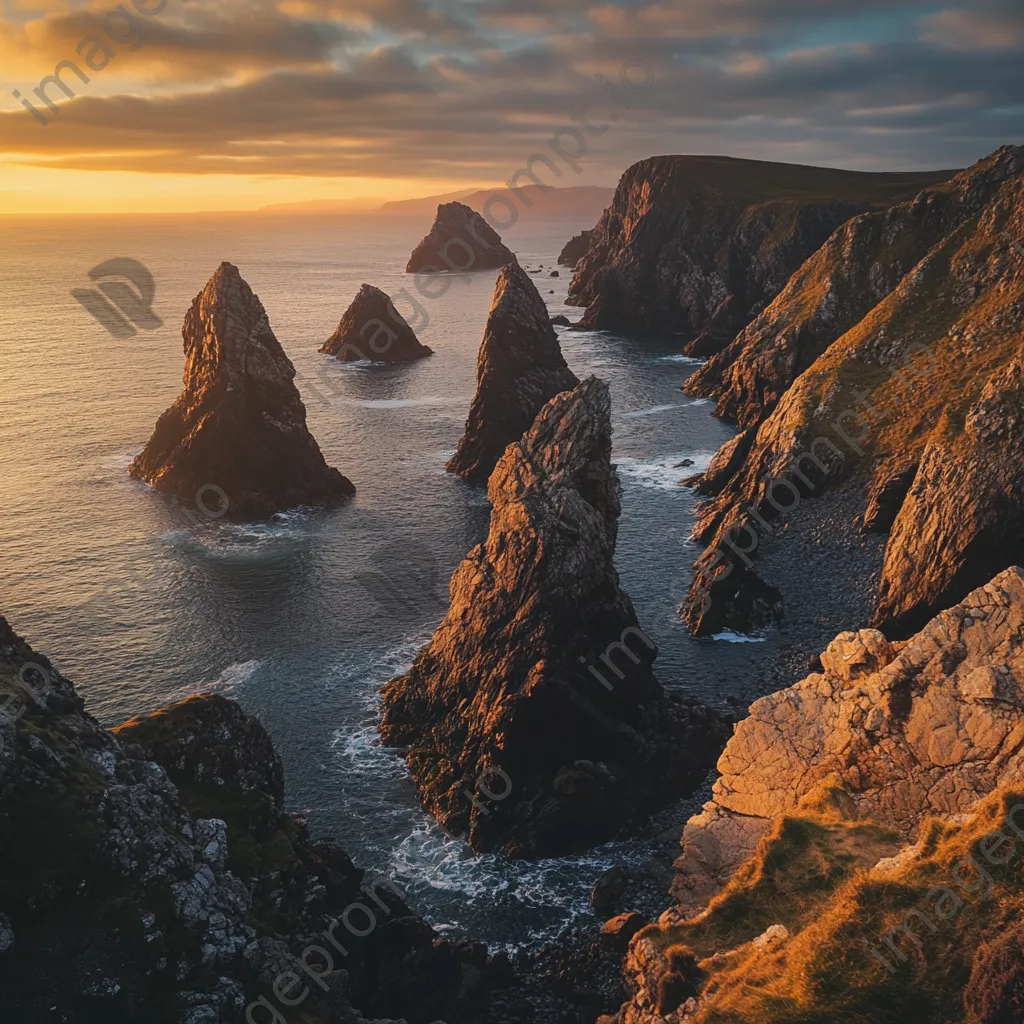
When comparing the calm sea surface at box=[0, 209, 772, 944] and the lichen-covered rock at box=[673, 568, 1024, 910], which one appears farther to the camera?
the calm sea surface at box=[0, 209, 772, 944]

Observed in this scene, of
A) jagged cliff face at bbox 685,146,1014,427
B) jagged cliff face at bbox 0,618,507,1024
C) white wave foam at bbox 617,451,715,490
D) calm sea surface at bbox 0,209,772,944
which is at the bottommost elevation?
calm sea surface at bbox 0,209,772,944

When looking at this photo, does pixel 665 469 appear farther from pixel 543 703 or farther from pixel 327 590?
pixel 543 703

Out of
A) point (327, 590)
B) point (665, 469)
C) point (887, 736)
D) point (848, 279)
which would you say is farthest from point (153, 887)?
point (848, 279)

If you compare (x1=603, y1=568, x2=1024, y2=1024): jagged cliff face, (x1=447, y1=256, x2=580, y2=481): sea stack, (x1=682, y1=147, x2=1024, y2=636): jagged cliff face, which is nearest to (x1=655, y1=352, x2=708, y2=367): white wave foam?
(x1=447, y1=256, x2=580, y2=481): sea stack

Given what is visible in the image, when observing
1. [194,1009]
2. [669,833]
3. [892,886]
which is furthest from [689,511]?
[194,1009]

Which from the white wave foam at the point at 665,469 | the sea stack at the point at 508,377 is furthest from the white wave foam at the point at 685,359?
the white wave foam at the point at 665,469

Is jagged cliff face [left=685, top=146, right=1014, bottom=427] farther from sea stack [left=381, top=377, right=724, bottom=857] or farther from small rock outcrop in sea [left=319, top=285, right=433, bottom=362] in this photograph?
small rock outcrop in sea [left=319, top=285, right=433, bottom=362]
